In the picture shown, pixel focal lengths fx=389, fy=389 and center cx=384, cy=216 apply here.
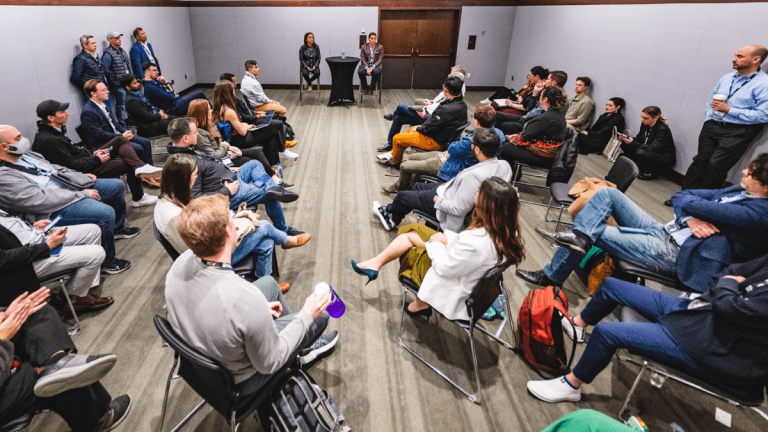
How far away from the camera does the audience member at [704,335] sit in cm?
175

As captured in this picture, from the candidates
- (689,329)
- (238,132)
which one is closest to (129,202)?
(238,132)

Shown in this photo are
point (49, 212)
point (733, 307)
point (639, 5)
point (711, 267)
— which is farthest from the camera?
point (639, 5)

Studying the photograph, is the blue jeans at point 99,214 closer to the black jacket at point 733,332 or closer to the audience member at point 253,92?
the audience member at point 253,92

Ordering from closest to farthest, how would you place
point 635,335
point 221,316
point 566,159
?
point 221,316, point 635,335, point 566,159

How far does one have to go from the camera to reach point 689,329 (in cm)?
192

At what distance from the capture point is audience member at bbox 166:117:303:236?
304 cm

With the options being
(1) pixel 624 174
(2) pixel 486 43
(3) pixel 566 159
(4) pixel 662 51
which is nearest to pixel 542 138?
(3) pixel 566 159

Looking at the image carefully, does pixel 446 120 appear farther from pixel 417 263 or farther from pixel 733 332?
pixel 733 332

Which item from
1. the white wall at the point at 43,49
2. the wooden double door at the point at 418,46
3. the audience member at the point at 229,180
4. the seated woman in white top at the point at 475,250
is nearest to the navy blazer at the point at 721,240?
the seated woman in white top at the point at 475,250

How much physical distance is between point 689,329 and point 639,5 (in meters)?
6.41

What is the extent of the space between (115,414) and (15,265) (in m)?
0.99

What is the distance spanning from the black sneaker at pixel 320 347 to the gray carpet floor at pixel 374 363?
0.08 m

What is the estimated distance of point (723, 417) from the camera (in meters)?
2.27

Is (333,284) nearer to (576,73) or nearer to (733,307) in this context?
(733,307)
